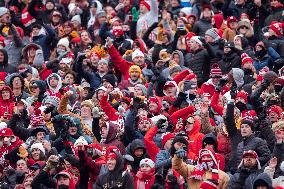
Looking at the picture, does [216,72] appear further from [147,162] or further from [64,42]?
[64,42]

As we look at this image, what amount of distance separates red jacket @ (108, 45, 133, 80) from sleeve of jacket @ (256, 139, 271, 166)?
224 inches

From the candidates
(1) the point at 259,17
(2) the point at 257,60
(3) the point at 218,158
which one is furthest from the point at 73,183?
(1) the point at 259,17

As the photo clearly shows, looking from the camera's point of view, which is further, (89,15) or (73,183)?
(89,15)

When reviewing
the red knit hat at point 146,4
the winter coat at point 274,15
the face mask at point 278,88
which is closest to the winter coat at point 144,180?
the face mask at point 278,88

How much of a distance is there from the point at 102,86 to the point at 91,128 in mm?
1897

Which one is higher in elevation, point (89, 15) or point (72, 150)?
point (72, 150)

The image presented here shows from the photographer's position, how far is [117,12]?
1291 inches

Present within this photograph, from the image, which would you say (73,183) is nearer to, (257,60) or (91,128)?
(91,128)

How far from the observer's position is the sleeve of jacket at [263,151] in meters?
21.8

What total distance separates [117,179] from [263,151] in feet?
7.11

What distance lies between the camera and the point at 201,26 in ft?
98.1

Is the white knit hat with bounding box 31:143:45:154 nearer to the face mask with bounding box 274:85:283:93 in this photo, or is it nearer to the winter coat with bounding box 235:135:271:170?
the winter coat with bounding box 235:135:271:170

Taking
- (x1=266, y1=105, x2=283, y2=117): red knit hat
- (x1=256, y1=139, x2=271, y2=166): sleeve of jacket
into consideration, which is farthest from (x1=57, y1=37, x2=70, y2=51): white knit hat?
(x1=256, y1=139, x2=271, y2=166): sleeve of jacket

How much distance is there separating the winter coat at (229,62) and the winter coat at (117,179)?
609cm
